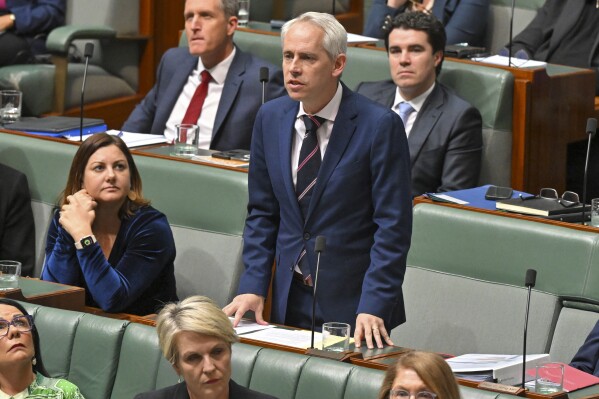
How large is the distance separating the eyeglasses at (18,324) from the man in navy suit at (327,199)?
31 centimetres

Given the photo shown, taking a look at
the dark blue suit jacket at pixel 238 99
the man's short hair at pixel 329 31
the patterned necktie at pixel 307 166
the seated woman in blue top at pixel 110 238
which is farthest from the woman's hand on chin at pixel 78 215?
the dark blue suit jacket at pixel 238 99

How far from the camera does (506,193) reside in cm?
266

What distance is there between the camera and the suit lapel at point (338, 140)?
2.11 metres

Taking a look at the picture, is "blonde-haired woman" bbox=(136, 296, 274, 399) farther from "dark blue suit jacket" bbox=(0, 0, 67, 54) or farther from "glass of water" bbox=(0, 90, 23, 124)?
"dark blue suit jacket" bbox=(0, 0, 67, 54)

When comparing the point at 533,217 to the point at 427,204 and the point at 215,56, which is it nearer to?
the point at 427,204

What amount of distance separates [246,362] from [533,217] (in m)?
0.79

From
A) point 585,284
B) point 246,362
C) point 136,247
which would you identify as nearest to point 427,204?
point 585,284

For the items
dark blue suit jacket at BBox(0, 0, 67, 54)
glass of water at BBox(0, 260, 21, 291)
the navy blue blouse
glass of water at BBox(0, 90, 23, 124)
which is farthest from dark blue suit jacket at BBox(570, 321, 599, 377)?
dark blue suit jacket at BBox(0, 0, 67, 54)

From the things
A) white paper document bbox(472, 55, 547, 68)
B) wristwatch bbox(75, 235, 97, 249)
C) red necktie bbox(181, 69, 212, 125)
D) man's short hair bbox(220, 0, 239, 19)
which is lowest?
wristwatch bbox(75, 235, 97, 249)

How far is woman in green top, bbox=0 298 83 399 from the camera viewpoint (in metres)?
2.01

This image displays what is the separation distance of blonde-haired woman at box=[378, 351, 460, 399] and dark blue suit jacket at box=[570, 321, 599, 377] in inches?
21.8

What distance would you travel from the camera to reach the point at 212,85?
3.24 meters

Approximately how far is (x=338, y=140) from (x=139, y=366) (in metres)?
0.48

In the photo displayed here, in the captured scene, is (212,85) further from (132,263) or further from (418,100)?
(132,263)
